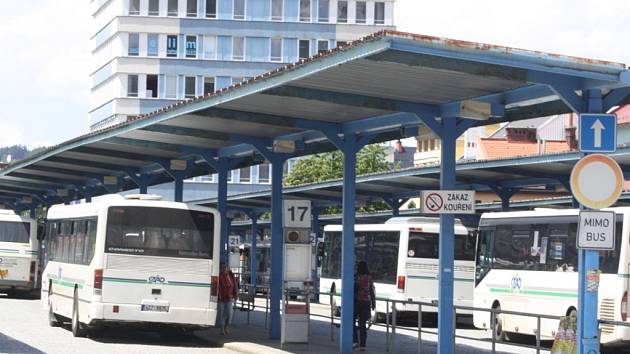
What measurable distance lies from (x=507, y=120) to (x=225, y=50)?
81.1 meters

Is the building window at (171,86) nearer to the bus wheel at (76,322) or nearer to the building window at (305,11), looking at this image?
the building window at (305,11)

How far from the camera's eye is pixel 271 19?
10106 centimetres

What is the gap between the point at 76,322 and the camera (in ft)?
90.3

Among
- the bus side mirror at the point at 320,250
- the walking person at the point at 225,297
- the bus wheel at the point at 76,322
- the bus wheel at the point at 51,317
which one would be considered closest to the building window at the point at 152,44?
the bus side mirror at the point at 320,250

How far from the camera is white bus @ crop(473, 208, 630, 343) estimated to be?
1030 inches

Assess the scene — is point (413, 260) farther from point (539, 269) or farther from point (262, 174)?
point (262, 174)

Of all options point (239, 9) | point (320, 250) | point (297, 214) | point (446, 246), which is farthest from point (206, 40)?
point (446, 246)

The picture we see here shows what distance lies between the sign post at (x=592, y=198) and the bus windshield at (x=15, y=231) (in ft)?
103

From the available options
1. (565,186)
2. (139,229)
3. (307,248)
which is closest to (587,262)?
(307,248)

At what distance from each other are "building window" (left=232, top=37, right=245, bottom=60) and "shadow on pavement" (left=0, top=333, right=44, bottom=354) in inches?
3024

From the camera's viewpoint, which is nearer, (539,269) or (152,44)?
(539,269)

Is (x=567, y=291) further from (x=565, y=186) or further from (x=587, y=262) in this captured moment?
(x=587, y=262)

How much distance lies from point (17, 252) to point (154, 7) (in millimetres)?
58255

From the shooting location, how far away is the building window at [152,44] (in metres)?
101
